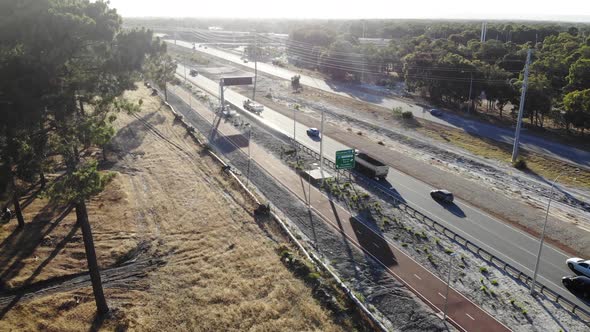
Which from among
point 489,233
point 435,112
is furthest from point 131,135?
point 435,112

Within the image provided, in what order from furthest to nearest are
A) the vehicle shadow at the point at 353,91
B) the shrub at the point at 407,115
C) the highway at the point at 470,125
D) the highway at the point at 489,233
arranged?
the vehicle shadow at the point at 353,91, the shrub at the point at 407,115, the highway at the point at 470,125, the highway at the point at 489,233

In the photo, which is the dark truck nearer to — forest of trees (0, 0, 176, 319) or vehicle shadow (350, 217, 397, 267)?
vehicle shadow (350, 217, 397, 267)

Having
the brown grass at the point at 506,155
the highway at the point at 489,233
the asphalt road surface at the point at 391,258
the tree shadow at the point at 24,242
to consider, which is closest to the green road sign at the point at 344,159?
the asphalt road surface at the point at 391,258

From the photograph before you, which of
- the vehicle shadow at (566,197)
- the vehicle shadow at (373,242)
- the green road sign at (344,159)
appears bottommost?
the vehicle shadow at (373,242)

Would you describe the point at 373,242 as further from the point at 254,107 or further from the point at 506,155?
the point at 254,107

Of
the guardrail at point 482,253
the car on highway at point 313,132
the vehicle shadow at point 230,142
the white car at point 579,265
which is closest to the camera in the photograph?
the guardrail at point 482,253

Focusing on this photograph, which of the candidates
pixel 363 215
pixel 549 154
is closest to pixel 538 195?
pixel 549 154

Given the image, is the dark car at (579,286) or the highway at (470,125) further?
the highway at (470,125)

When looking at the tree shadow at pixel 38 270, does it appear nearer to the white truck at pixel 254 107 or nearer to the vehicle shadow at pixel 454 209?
the vehicle shadow at pixel 454 209
